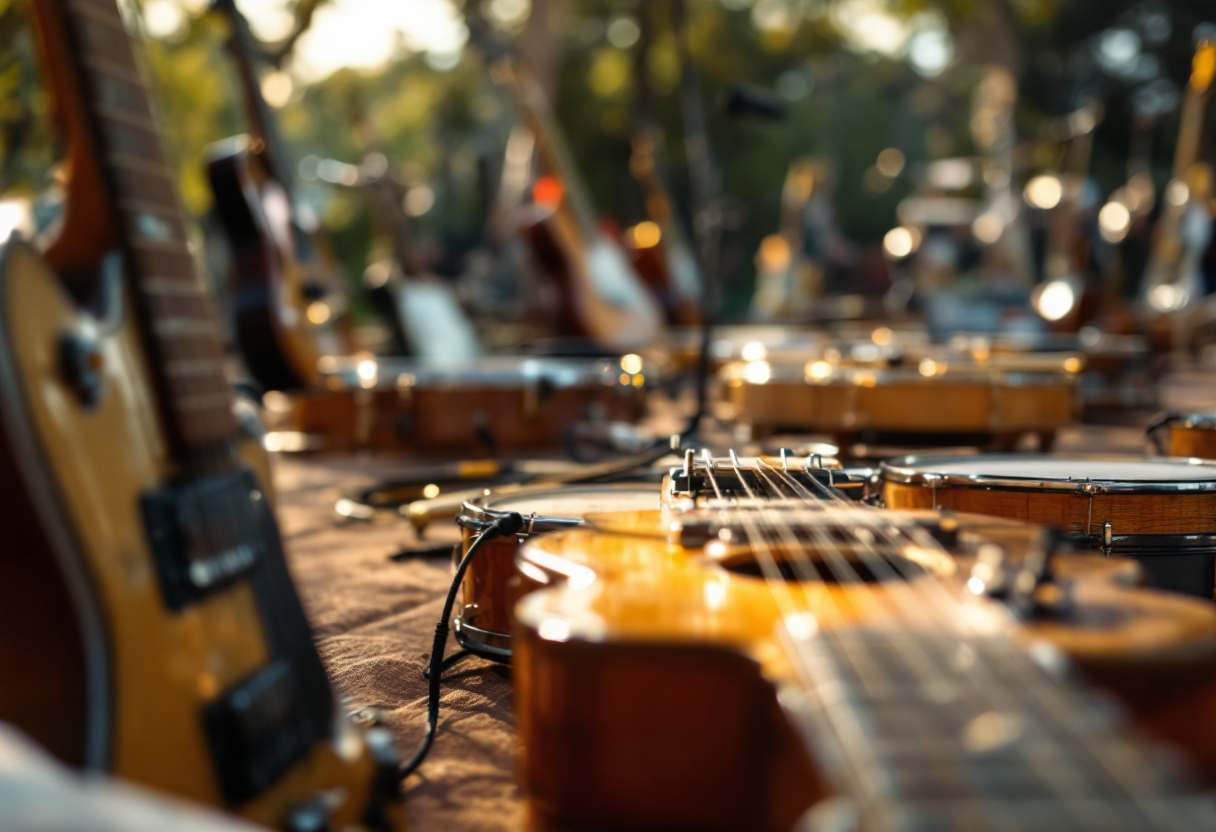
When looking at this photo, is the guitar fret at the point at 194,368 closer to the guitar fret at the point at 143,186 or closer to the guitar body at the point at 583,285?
the guitar fret at the point at 143,186

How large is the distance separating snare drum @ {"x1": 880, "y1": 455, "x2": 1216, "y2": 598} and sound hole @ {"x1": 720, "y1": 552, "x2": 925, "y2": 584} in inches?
34.9

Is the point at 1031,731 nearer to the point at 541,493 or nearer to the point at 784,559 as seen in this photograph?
the point at 784,559

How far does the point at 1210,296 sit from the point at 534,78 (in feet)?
21.9

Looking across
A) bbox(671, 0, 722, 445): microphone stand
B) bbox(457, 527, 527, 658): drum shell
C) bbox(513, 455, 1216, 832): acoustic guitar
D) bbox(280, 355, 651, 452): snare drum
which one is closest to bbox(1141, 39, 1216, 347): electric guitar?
bbox(280, 355, 651, 452): snare drum

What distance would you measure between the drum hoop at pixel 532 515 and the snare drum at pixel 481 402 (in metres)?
2.64

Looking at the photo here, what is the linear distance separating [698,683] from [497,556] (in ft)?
3.46

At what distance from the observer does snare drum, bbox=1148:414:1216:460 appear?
115 inches

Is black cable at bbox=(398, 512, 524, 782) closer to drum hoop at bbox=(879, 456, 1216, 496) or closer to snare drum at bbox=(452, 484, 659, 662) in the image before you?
snare drum at bbox=(452, 484, 659, 662)

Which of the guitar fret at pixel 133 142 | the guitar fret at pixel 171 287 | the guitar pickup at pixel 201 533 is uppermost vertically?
the guitar fret at pixel 133 142

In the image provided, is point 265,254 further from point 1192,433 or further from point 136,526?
point 136,526

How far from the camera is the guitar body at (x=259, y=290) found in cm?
560

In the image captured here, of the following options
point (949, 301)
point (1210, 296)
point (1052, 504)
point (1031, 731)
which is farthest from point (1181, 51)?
point (1031, 731)

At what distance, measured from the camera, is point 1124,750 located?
819mm

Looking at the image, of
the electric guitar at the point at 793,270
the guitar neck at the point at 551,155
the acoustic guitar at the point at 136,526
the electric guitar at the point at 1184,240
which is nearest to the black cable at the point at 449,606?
the acoustic guitar at the point at 136,526
